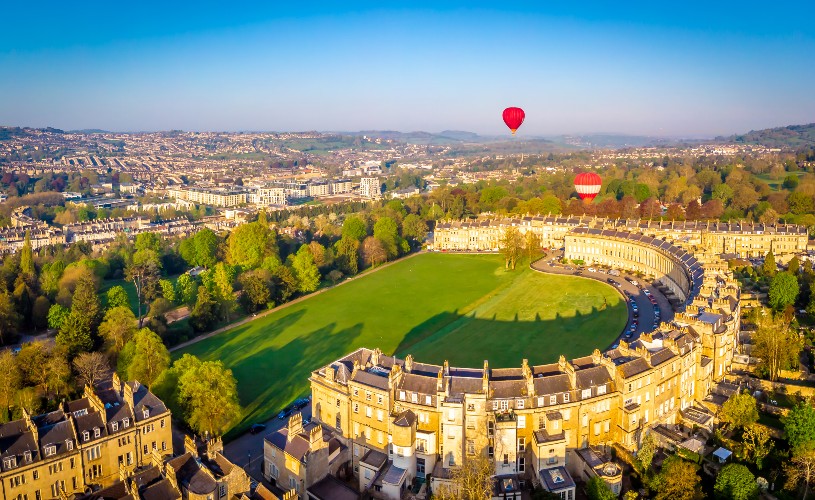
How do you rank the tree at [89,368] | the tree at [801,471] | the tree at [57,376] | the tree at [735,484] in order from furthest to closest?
the tree at [89,368]
the tree at [57,376]
the tree at [801,471]
the tree at [735,484]

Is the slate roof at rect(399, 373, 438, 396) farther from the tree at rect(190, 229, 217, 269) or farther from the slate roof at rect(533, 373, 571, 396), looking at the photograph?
the tree at rect(190, 229, 217, 269)

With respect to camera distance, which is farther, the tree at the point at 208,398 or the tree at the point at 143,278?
the tree at the point at 143,278

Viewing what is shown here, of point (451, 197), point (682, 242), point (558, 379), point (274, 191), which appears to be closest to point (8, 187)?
point (274, 191)

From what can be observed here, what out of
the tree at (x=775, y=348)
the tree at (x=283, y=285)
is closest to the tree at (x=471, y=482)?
the tree at (x=775, y=348)

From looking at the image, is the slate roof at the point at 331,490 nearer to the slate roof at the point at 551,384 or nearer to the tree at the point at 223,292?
the slate roof at the point at 551,384

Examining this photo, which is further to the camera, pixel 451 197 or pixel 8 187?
pixel 8 187

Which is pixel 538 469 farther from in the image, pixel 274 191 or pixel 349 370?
pixel 274 191

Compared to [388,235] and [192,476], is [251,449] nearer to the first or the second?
[192,476]
